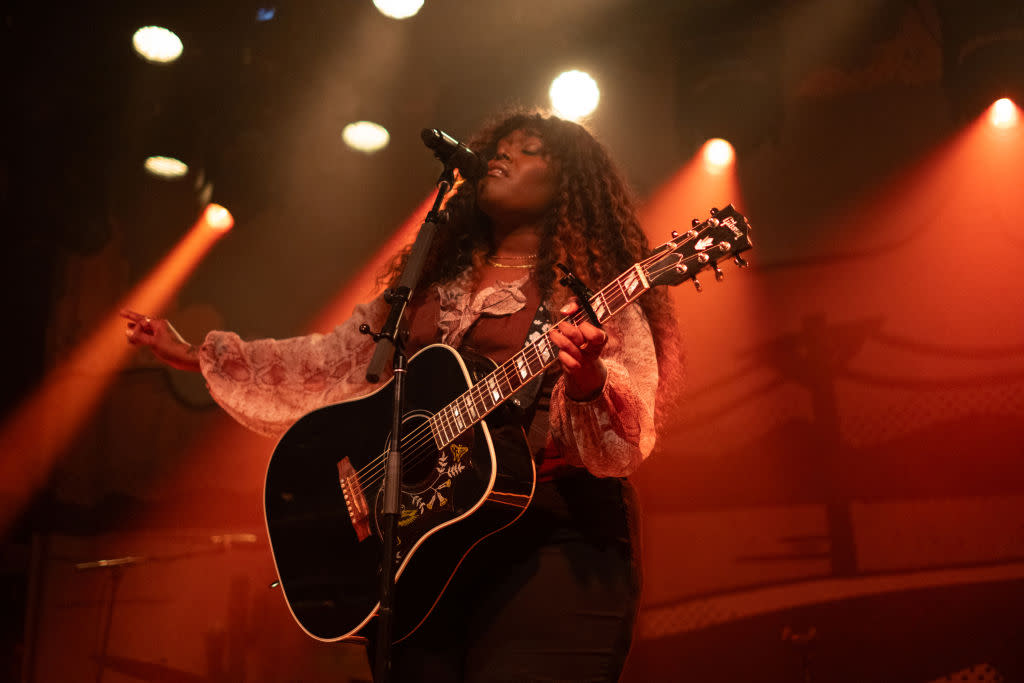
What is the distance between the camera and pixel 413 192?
172 inches

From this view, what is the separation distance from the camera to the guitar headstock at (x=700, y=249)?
1.62 metres

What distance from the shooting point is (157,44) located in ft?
14.0

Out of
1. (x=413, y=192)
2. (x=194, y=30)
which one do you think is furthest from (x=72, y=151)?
(x=413, y=192)

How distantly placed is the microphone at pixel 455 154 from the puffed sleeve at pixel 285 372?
61 centimetres

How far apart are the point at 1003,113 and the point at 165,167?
450 centimetres

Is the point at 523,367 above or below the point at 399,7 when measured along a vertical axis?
below

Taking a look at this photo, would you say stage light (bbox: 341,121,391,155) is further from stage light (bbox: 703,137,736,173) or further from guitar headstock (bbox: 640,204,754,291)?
guitar headstock (bbox: 640,204,754,291)

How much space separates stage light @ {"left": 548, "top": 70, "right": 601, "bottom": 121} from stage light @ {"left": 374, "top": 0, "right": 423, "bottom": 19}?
862 millimetres

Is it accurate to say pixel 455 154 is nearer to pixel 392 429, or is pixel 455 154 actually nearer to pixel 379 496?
pixel 392 429

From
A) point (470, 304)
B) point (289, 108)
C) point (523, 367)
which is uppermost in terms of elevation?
point (289, 108)

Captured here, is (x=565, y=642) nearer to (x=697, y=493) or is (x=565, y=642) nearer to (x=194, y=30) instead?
(x=697, y=493)

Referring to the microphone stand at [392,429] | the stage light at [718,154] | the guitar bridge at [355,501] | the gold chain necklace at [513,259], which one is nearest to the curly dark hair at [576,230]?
the gold chain necklace at [513,259]

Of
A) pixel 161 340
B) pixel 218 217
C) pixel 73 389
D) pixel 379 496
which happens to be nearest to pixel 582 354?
pixel 379 496

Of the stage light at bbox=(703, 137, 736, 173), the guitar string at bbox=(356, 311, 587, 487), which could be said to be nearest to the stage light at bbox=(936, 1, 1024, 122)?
the stage light at bbox=(703, 137, 736, 173)
